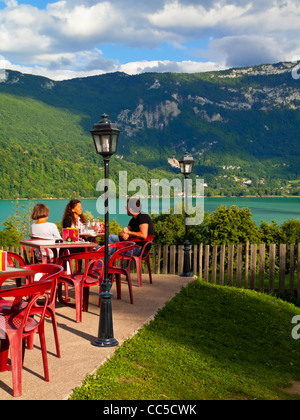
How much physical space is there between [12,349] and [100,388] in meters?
0.88

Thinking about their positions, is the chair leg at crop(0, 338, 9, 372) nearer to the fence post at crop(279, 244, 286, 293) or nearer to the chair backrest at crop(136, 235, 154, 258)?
the chair backrest at crop(136, 235, 154, 258)

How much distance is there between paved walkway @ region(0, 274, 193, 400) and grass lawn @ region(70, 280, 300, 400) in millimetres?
135

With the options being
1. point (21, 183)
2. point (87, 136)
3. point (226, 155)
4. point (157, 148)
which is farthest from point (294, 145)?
point (21, 183)

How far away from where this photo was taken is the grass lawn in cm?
445

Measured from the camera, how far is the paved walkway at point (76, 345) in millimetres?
4156

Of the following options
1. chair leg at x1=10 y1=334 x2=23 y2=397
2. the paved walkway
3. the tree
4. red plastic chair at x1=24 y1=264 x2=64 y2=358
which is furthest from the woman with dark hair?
the tree

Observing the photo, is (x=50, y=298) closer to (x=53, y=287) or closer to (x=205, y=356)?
(x=53, y=287)

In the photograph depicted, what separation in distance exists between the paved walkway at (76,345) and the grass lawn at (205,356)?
13cm

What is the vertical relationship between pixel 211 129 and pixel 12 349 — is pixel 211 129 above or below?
above

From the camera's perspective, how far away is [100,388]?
424cm

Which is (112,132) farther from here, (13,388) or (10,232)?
(10,232)

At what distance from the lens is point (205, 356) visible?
5.59 meters

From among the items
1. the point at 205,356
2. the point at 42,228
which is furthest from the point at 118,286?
the point at 205,356
